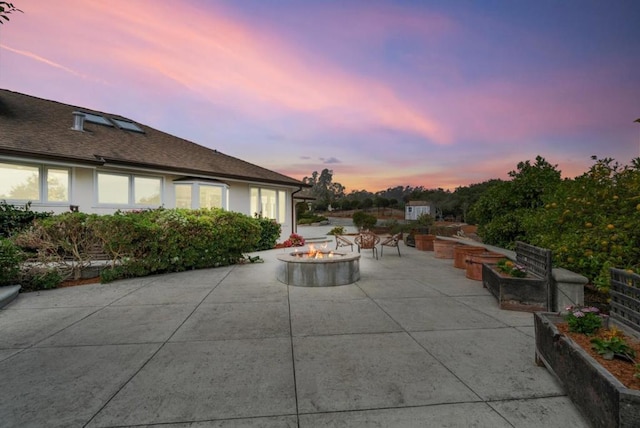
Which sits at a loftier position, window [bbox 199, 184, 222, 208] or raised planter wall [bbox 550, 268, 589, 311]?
window [bbox 199, 184, 222, 208]

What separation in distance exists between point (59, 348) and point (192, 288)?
2.95m

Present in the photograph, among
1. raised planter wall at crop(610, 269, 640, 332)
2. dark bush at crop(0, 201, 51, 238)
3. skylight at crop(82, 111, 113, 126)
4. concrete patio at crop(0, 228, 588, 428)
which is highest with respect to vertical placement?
skylight at crop(82, 111, 113, 126)

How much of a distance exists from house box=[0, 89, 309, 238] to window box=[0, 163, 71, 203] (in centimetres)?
2

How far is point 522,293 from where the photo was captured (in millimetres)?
4762

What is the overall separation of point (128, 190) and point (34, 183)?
2592mm

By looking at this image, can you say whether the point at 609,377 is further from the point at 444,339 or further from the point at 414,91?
the point at 414,91

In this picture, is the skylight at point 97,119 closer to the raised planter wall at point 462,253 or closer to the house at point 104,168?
the house at point 104,168

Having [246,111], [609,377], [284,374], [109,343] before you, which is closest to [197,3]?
[246,111]

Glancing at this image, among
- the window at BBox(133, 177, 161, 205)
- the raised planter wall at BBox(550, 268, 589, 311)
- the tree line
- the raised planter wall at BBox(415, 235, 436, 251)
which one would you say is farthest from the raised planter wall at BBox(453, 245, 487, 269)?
the tree line

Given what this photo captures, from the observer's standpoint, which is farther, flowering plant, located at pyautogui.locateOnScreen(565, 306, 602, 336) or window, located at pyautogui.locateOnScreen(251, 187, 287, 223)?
window, located at pyautogui.locateOnScreen(251, 187, 287, 223)

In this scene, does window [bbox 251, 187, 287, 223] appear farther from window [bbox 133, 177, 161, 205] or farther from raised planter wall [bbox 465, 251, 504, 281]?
raised planter wall [bbox 465, 251, 504, 281]

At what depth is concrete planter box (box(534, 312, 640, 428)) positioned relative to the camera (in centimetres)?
174

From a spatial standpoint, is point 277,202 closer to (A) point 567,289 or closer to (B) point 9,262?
(B) point 9,262

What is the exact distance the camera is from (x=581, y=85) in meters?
9.77
